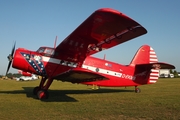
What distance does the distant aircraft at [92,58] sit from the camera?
7195mm

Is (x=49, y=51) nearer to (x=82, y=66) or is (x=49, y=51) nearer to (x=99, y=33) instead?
(x=82, y=66)

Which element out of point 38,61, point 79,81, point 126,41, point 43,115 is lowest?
point 43,115

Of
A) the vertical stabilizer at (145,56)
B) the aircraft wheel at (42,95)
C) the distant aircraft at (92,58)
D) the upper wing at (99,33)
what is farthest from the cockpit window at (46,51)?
the vertical stabilizer at (145,56)

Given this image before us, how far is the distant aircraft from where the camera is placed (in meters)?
7.20

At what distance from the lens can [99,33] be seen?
8219 millimetres

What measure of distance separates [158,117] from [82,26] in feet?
15.2

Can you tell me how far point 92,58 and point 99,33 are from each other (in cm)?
315

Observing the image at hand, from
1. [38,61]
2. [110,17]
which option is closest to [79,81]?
[38,61]

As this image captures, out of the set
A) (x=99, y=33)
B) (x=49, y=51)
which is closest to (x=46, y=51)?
(x=49, y=51)

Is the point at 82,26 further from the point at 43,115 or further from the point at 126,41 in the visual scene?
the point at 43,115

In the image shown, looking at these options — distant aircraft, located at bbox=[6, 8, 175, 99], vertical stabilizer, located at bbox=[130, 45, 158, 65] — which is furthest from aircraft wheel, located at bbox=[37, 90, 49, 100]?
vertical stabilizer, located at bbox=[130, 45, 158, 65]

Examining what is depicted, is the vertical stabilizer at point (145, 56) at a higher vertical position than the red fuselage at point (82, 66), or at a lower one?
higher

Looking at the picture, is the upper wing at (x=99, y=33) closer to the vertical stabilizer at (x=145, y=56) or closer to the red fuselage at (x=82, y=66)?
the red fuselage at (x=82, y=66)

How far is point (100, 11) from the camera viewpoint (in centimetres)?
605
